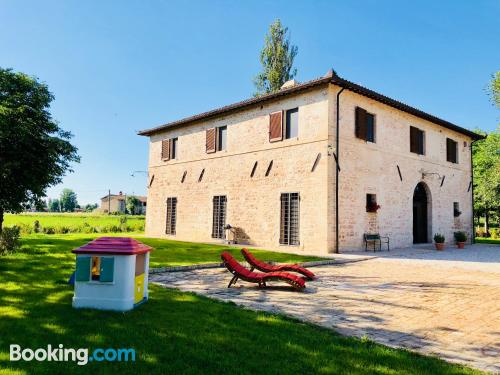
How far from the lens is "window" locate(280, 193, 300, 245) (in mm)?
15250

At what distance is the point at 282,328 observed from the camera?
436 cm

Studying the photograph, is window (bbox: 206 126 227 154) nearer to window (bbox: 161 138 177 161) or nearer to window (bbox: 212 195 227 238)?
window (bbox: 212 195 227 238)

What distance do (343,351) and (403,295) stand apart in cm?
353

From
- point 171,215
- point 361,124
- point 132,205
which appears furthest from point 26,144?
point 132,205

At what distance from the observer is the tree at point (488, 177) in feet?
86.8

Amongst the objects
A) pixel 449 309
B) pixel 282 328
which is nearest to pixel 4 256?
pixel 282 328

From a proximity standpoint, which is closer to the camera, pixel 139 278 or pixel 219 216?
pixel 139 278

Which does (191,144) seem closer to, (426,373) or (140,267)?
(140,267)

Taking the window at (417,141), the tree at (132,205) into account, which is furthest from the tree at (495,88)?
the tree at (132,205)

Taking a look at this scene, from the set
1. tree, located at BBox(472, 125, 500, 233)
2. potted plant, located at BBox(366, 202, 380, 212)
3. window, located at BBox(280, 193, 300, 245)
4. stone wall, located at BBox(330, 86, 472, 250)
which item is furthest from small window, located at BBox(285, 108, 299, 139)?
tree, located at BBox(472, 125, 500, 233)

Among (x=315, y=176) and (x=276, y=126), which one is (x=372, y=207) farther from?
(x=276, y=126)

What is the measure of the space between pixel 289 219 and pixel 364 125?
16.7 feet

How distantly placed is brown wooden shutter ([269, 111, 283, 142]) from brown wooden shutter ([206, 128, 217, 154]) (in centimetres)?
390

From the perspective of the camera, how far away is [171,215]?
2172 cm
